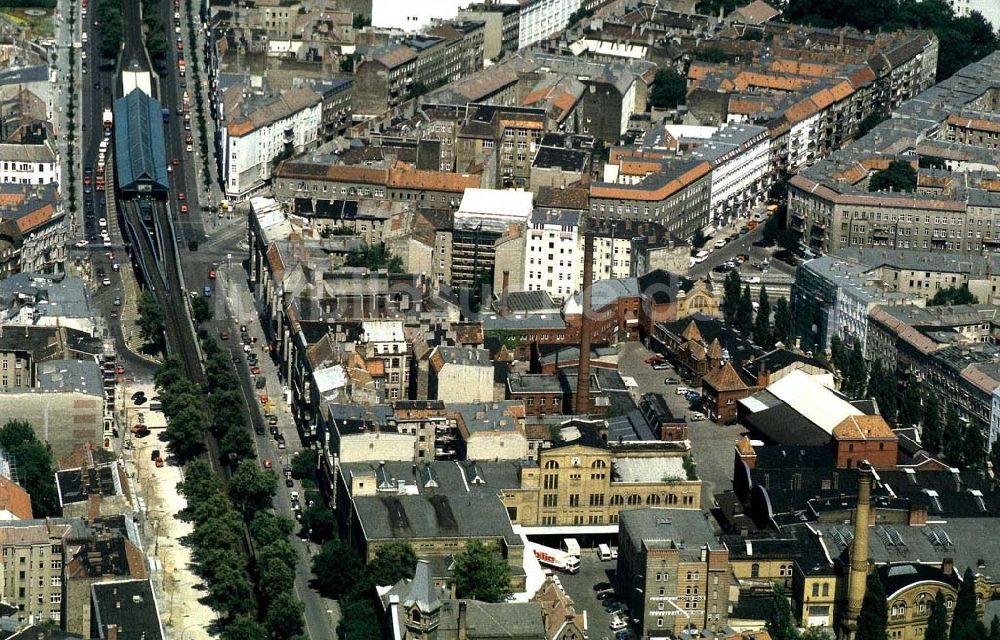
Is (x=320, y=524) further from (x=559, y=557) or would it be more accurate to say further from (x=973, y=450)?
(x=973, y=450)

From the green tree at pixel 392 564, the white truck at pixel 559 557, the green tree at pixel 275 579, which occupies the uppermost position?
the green tree at pixel 392 564

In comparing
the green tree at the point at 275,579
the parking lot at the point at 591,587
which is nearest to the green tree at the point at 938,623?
the parking lot at the point at 591,587

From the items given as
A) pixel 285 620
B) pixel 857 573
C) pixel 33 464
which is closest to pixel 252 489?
pixel 33 464

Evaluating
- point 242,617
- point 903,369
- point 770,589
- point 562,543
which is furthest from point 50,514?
point 903,369

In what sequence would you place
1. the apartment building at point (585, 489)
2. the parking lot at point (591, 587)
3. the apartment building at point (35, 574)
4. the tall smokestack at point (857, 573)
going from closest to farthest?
the tall smokestack at point (857, 573) → the apartment building at point (35, 574) → the parking lot at point (591, 587) → the apartment building at point (585, 489)

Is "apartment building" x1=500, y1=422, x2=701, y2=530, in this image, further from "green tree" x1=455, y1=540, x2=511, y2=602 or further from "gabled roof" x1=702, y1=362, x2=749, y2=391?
"gabled roof" x1=702, y1=362, x2=749, y2=391

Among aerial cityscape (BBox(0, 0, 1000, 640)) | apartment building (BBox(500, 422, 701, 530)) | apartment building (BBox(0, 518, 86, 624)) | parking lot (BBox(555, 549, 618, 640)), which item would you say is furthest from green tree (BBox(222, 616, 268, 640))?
apartment building (BBox(500, 422, 701, 530))

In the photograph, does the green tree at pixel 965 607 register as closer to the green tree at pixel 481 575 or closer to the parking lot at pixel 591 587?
the parking lot at pixel 591 587
